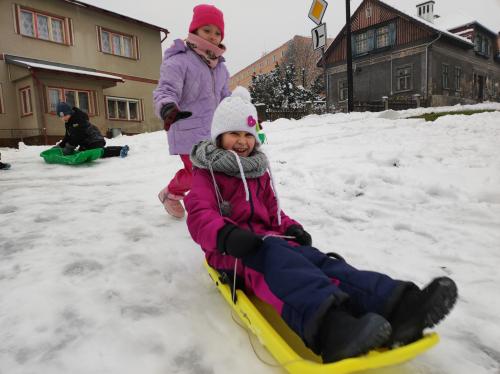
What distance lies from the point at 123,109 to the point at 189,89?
1571 centimetres

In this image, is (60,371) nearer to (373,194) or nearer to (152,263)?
(152,263)

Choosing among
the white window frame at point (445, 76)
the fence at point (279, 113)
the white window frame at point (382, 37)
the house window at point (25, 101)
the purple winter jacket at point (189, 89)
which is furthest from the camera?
the white window frame at point (382, 37)

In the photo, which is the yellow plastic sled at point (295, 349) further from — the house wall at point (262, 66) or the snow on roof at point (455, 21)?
the house wall at point (262, 66)

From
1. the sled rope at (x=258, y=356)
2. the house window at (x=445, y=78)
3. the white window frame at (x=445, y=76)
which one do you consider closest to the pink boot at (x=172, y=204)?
the sled rope at (x=258, y=356)

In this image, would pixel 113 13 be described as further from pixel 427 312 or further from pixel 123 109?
pixel 427 312

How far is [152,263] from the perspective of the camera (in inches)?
93.1

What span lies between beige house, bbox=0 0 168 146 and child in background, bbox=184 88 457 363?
46.0ft

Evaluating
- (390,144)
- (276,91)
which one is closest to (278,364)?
(390,144)

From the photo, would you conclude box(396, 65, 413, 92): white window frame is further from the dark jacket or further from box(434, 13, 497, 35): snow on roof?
the dark jacket

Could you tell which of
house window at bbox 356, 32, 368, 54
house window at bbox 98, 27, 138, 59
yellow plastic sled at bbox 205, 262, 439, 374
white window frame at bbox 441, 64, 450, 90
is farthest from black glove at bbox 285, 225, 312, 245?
house window at bbox 356, 32, 368, 54

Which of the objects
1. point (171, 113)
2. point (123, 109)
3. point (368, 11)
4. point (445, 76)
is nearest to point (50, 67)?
point (123, 109)

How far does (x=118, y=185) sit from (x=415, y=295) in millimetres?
4538

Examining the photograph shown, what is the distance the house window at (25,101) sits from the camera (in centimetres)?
1384

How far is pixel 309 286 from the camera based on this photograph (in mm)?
1308
